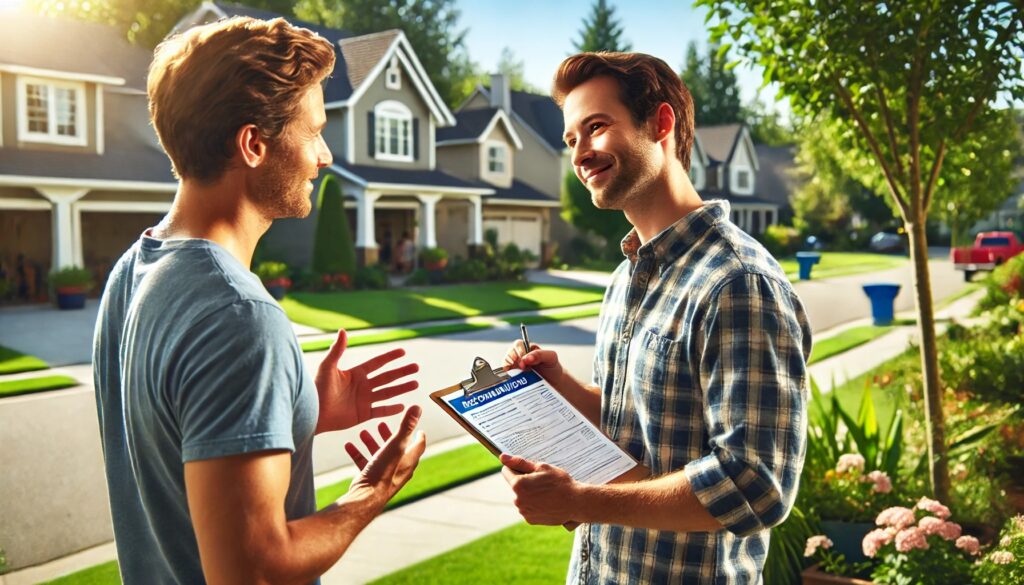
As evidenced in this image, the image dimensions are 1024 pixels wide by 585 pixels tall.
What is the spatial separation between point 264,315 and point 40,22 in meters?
18.1

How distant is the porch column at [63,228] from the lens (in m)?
14.7

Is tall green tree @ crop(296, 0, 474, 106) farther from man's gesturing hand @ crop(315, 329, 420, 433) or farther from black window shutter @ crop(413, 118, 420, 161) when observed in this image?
man's gesturing hand @ crop(315, 329, 420, 433)

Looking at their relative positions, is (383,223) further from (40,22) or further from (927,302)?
(927,302)

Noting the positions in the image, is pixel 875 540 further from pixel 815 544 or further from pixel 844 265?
pixel 844 265

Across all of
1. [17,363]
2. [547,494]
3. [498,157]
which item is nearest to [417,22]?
[498,157]

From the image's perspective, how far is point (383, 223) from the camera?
25.4 m

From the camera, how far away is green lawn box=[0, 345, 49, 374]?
29.2 feet

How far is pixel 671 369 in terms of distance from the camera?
1785 mm

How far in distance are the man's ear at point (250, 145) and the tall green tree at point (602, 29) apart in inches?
1901

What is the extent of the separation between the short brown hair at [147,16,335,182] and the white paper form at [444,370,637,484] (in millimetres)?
739

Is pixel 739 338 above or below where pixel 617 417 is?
above

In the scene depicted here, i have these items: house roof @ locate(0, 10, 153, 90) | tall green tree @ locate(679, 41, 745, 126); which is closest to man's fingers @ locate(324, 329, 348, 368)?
house roof @ locate(0, 10, 153, 90)

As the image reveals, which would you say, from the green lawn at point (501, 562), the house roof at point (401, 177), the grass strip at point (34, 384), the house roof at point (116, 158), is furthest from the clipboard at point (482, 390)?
the house roof at point (401, 177)

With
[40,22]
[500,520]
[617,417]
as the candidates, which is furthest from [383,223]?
[617,417]
